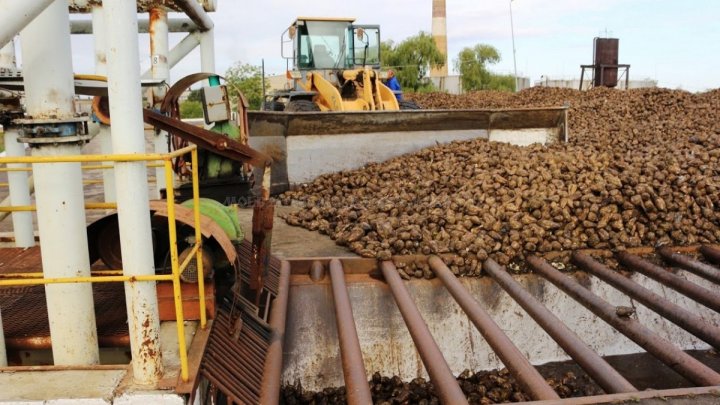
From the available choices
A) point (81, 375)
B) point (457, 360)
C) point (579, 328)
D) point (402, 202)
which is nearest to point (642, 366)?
point (579, 328)

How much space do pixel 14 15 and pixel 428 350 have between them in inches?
99.2

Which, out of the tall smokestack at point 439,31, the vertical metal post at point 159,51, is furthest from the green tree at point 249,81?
the vertical metal post at point 159,51

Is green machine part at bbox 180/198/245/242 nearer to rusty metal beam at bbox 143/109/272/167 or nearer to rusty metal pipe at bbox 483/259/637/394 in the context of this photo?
rusty metal beam at bbox 143/109/272/167


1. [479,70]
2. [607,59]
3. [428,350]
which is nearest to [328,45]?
[428,350]

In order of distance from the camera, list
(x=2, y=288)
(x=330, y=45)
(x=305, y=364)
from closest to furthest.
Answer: (x=2, y=288), (x=305, y=364), (x=330, y=45)

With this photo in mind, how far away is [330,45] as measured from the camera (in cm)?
1201

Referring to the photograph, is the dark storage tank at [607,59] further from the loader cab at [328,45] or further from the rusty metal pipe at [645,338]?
the rusty metal pipe at [645,338]

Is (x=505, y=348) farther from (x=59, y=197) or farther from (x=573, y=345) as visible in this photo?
(x=59, y=197)

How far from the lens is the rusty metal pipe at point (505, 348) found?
9.70 feet

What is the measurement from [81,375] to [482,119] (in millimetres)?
7250

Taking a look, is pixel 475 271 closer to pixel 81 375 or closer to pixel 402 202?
pixel 402 202

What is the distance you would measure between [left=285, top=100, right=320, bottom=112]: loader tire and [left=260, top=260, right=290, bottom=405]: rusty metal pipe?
523 centimetres

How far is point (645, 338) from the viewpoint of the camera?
11.4 ft

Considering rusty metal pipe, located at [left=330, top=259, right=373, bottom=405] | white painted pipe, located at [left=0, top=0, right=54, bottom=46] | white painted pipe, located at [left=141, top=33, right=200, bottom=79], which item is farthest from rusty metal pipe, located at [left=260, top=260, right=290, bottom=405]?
white painted pipe, located at [left=141, top=33, right=200, bottom=79]
